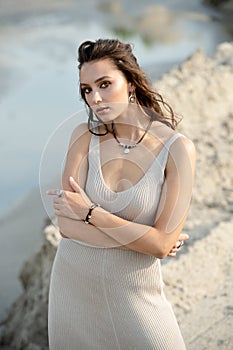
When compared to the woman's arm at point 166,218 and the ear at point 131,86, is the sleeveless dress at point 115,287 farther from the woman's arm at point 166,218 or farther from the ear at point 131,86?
the ear at point 131,86

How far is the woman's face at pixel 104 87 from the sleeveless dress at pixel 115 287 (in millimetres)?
147

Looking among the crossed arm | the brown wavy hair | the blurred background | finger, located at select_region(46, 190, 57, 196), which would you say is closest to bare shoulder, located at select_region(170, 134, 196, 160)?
the crossed arm

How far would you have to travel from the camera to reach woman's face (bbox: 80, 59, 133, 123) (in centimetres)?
→ 274

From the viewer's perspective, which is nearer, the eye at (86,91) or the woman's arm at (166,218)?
the woman's arm at (166,218)

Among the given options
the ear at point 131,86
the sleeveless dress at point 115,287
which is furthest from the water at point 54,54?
the ear at point 131,86

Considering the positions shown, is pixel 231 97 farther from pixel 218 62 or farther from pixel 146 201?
pixel 146 201

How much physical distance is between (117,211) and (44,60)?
38.0 ft

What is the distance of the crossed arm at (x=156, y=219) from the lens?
8.70 ft

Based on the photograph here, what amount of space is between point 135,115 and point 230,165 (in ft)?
10.7

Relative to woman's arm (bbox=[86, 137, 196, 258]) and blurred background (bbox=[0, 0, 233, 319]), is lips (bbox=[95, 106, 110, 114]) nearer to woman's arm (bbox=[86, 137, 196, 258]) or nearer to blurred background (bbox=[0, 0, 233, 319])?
woman's arm (bbox=[86, 137, 196, 258])

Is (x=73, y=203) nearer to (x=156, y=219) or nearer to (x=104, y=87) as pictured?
(x=156, y=219)

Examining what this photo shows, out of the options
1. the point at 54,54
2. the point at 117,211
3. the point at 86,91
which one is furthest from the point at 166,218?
the point at 54,54

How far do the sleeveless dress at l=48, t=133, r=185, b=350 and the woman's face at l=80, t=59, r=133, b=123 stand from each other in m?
0.15

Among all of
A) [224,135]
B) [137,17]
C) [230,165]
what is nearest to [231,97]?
[224,135]
